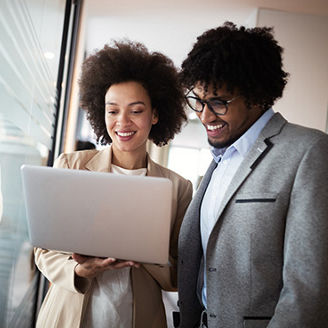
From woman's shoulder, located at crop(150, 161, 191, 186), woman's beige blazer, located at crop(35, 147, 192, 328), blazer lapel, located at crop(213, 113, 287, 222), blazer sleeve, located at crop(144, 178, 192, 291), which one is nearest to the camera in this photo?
blazer lapel, located at crop(213, 113, 287, 222)

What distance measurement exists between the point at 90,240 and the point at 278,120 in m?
0.66

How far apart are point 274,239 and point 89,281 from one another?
0.66 m

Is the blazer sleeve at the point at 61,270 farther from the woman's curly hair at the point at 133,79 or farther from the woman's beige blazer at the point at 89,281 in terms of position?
the woman's curly hair at the point at 133,79

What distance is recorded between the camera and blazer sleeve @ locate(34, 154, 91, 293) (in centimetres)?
132

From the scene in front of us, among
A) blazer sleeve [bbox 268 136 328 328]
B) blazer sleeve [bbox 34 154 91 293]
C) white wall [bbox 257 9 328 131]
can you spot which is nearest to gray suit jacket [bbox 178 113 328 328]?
blazer sleeve [bbox 268 136 328 328]

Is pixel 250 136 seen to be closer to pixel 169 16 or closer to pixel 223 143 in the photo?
pixel 223 143

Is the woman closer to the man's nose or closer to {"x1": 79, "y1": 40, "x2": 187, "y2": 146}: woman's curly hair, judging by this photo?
{"x1": 79, "y1": 40, "x2": 187, "y2": 146}: woman's curly hair

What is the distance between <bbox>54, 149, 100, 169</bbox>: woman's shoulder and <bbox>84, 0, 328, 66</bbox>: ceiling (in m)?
2.58

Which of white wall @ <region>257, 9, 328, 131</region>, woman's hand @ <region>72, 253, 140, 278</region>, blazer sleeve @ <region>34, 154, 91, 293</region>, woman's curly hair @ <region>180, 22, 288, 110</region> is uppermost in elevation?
white wall @ <region>257, 9, 328, 131</region>

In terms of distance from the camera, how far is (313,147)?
1026 mm

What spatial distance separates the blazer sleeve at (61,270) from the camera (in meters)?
1.32

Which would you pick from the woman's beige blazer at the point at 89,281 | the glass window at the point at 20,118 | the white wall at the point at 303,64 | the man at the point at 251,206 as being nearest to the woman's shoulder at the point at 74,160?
the woman's beige blazer at the point at 89,281

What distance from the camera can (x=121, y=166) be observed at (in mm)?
1622

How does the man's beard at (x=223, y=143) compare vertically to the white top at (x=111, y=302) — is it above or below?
above
